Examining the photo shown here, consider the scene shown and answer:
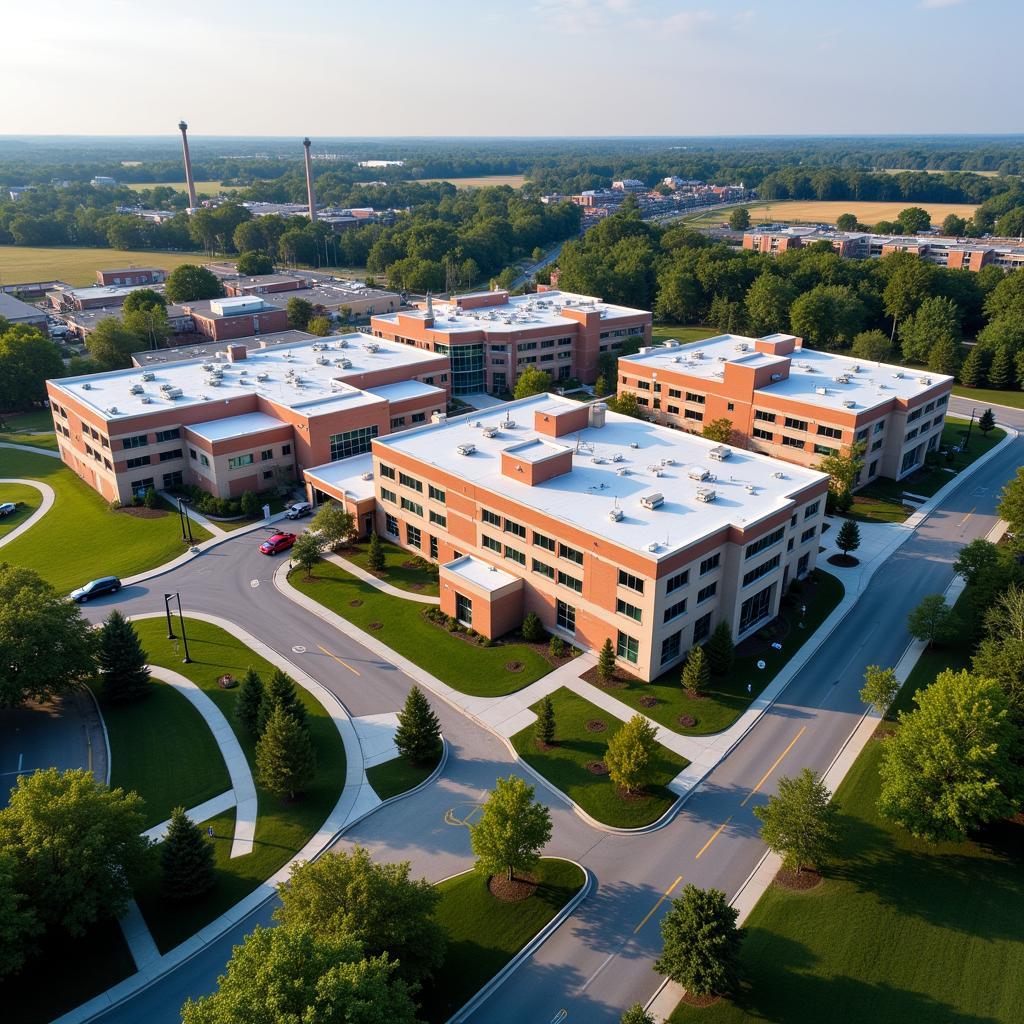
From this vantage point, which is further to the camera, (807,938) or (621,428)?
(621,428)

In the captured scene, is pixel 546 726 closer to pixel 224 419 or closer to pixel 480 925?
pixel 480 925

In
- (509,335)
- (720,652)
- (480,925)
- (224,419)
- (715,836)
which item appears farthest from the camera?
(509,335)

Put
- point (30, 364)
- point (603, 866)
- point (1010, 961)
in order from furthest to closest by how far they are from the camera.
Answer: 1. point (30, 364)
2. point (603, 866)
3. point (1010, 961)

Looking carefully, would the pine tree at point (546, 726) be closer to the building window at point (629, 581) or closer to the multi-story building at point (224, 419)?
the building window at point (629, 581)

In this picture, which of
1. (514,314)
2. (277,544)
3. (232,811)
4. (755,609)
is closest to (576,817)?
(232,811)

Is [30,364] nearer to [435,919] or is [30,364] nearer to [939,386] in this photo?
[435,919]

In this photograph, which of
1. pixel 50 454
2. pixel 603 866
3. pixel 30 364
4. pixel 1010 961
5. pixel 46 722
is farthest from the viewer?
pixel 30 364

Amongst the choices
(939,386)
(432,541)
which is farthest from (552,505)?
(939,386)
